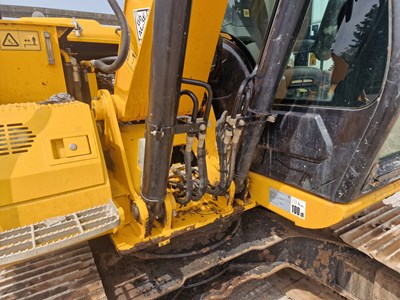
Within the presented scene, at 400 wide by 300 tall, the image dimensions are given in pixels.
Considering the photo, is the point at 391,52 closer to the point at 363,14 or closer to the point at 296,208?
the point at 363,14

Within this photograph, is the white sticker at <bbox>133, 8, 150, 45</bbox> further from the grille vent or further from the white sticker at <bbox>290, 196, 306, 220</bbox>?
the white sticker at <bbox>290, 196, 306, 220</bbox>

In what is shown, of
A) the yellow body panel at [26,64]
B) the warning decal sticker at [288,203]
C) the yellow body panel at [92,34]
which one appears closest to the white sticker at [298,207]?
the warning decal sticker at [288,203]

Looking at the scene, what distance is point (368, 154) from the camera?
4.31 feet

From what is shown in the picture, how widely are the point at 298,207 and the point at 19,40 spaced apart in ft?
6.56

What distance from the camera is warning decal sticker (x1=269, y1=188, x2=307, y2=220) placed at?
164 cm

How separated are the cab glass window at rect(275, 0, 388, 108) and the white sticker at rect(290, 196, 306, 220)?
0.53 m

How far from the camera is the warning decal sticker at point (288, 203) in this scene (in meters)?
1.64

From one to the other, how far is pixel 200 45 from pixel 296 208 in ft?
3.42

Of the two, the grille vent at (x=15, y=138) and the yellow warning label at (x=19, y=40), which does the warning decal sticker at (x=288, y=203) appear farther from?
the yellow warning label at (x=19, y=40)

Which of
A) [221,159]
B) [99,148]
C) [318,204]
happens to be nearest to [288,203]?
[318,204]

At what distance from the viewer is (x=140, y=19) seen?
148 centimetres

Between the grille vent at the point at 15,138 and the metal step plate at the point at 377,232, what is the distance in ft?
6.26

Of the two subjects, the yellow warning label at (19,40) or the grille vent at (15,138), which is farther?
the yellow warning label at (19,40)

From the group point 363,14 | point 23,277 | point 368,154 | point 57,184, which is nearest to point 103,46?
point 57,184
